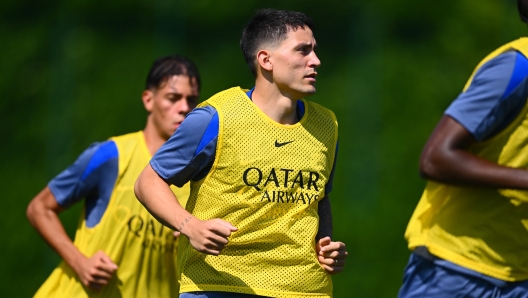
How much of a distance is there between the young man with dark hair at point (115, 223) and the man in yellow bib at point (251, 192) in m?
0.96

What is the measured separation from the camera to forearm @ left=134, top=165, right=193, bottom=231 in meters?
3.33

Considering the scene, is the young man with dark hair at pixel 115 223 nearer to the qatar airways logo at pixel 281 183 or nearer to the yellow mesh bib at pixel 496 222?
the qatar airways logo at pixel 281 183

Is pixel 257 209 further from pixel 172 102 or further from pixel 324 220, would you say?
pixel 172 102

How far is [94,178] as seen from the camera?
4.65m

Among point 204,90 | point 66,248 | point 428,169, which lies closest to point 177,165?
point 428,169

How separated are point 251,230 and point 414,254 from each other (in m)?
0.74

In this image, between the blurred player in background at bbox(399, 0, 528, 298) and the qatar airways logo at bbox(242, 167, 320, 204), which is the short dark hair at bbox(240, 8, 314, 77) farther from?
the blurred player in background at bbox(399, 0, 528, 298)

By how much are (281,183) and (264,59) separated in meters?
0.49

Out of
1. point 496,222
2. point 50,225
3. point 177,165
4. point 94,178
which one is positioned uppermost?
point 177,165

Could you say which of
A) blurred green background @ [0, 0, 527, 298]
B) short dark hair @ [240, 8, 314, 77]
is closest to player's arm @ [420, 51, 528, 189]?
short dark hair @ [240, 8, 314, 77]

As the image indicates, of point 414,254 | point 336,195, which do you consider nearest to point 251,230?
point 414,254

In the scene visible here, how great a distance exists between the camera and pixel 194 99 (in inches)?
193

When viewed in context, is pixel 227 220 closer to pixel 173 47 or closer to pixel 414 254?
pixel 414 254

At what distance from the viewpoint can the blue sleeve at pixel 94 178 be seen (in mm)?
4637
